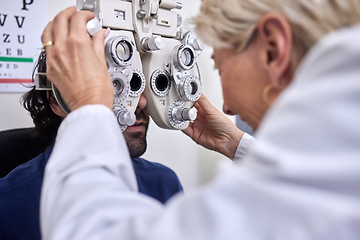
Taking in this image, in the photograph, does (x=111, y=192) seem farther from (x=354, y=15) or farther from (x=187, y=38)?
(x=187, y=38)

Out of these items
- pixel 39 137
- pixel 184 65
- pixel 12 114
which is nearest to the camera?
pixel 184 65

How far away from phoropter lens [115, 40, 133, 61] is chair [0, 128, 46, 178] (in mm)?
558

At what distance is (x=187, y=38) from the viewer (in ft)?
3.05

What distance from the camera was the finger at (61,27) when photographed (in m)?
0.68

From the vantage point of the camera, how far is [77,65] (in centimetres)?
65

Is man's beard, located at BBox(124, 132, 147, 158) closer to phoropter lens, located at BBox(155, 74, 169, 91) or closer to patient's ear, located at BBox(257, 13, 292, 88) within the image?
phoropter lens, located at BBox(155, 74, 169, 91)

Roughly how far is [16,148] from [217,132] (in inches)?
27.0

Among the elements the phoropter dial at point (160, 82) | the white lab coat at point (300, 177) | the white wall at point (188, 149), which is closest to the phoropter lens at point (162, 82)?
the phoropter dial at point (160, 82)

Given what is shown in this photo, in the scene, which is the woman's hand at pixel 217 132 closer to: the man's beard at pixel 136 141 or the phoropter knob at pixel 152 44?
the man's beard at pixel 136 141

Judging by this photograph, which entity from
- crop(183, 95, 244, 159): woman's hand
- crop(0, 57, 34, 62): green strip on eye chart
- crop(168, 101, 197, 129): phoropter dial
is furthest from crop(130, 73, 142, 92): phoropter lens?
crop(0, 57, 34, 62): green strip on eye chart

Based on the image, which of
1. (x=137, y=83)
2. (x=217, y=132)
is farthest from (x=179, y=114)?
(x=217, y=132)

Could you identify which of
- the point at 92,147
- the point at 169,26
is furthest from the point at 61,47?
the point at 169,26

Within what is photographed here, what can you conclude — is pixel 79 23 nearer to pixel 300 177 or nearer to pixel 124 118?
pixel 124 118

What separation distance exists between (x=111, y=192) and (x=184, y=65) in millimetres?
489
